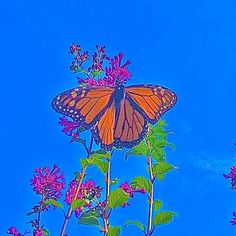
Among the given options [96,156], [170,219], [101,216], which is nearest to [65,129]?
[96,156]

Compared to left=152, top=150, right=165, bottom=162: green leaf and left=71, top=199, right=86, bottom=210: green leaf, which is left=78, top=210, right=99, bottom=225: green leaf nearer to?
left=71, top=199, right=86, bottom=210: green leaf

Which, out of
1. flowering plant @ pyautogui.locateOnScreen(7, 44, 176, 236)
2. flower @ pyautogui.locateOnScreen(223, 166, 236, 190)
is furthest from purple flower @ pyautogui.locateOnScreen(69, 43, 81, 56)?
flower @ pyautogui.locateOnScreen(223, 166, 236, 190)

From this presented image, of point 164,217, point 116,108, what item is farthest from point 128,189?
point 116,108

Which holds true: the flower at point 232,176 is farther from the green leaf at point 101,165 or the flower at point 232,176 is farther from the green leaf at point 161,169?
the green leaf at point 101,165

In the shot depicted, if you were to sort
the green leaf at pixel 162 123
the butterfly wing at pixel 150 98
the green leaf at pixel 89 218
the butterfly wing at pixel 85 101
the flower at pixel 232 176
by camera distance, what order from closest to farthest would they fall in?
the flower at pixel 232 176 < the green leaf at pixel 89 218 < the green leaf at pixel 162 123 < the butterfly wing at pixel 85 101 < the butterfly wing at pixel 150 98

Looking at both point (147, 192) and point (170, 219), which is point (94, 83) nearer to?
point (147, 192)

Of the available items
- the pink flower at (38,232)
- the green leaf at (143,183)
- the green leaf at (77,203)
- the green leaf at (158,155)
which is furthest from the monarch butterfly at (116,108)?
the pink flower at (38,232)

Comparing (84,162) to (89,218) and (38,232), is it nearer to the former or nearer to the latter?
(89,218)
